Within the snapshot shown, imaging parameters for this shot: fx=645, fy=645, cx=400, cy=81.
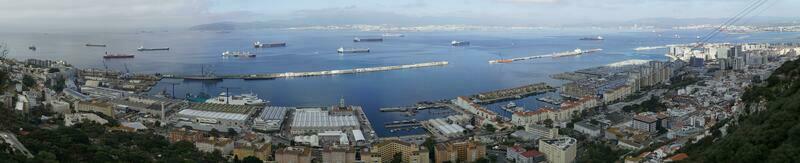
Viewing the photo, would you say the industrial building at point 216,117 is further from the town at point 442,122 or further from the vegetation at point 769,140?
the vegetation at point 769,140

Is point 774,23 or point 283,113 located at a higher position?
point 774,23

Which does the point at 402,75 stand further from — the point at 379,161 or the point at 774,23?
the point at 774,23

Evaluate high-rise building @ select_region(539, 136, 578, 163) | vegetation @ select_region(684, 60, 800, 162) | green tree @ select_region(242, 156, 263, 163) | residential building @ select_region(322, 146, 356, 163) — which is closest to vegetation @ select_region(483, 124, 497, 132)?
high-rise building @ select_region(539, 136, 578, 163)

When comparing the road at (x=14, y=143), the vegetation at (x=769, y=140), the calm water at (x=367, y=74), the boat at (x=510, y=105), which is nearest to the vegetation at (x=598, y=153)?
the vegetation at (x=769, y=140)

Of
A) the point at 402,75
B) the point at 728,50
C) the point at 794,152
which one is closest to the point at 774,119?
the point at 794,152

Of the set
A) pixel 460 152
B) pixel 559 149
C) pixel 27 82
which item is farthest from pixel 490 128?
pixel 27 82

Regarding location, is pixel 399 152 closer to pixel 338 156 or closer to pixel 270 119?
pixel 338 156
